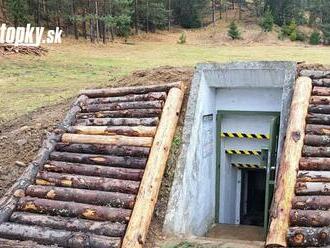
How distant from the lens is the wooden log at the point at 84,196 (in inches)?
320

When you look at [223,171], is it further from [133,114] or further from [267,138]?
[133,114]

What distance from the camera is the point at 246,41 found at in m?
42.1

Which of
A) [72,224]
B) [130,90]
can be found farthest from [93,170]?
[130,90]

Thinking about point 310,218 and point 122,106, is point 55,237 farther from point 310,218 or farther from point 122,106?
point 310,218

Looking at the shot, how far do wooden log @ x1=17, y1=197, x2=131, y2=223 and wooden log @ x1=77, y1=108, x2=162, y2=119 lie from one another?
232cm

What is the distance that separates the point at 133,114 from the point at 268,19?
37.1 metres

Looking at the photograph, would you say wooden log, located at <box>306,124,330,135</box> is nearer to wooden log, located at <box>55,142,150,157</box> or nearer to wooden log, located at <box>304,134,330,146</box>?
wooden log, located at <box>304,134,330,146</box>

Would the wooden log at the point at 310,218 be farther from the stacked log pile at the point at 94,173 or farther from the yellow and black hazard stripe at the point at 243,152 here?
the yellow and black hazard stripe at the point at 243,152

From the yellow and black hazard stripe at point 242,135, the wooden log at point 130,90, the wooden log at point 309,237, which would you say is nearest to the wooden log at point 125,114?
the wooden log at point 130,90

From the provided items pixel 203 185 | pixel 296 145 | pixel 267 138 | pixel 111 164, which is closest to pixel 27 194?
pixel 111 164

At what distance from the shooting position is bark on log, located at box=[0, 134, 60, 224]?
327 inches

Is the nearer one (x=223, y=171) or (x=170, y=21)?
(x=223, y=171)

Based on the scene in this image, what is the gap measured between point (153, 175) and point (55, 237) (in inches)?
72.6

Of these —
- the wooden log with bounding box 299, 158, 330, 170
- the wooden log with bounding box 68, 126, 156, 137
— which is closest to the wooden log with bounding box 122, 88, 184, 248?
the wooden log with bounding box 68, 126, 156, 137
